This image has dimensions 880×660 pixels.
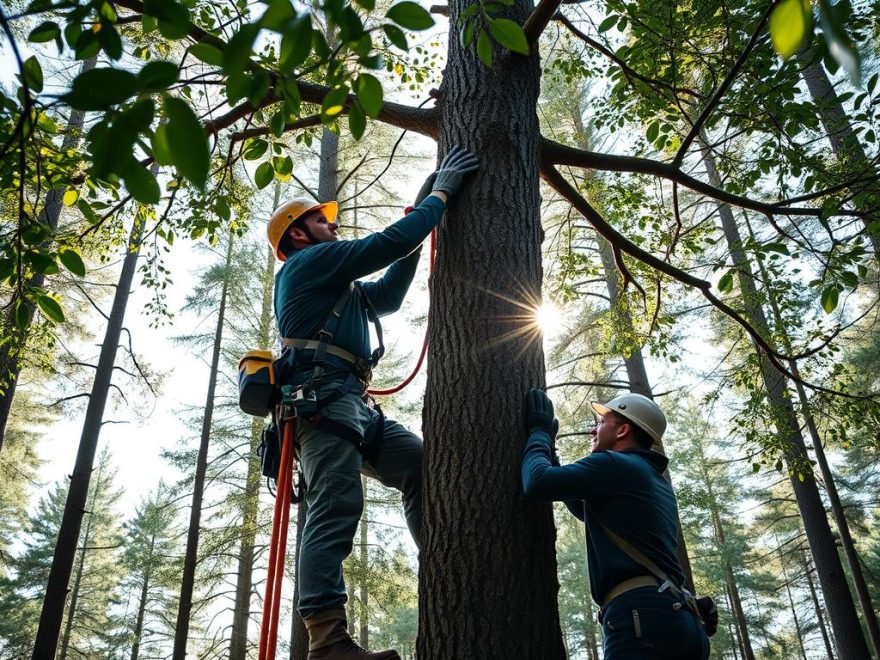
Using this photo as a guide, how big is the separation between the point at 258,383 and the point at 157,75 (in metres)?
2.27

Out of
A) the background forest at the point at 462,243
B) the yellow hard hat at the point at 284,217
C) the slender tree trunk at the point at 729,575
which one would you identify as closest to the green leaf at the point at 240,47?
the background forest at the point at 462,243

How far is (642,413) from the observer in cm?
333

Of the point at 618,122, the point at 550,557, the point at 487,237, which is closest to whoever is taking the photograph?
the point at 550,557

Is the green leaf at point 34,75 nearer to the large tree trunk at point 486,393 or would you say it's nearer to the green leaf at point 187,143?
the green leaf at point 187,143

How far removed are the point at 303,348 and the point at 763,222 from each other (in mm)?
17640

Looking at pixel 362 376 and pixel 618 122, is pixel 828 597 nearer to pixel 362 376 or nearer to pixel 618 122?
pixel 618 122

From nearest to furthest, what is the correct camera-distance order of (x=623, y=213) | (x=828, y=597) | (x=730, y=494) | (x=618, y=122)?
(x=618, y=122)
(x=623, y=213)
(x=828, y=597)
(x=730, y=494)

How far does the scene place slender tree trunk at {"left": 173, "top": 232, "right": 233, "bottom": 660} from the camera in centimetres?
1224

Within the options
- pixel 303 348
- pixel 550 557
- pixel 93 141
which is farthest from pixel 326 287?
pixel 93 141

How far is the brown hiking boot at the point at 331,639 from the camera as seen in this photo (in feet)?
7.89

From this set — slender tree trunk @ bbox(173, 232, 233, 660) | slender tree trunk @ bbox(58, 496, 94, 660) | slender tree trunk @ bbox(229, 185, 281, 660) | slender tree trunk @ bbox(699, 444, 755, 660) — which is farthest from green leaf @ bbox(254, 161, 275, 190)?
slender tree trunk @ bbox(58, 496, 94, 660)

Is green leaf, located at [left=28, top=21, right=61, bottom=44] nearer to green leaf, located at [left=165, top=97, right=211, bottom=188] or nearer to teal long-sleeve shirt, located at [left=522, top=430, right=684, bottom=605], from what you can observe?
green leaf, located at [left=165, top=97, right=211, bottom=188]

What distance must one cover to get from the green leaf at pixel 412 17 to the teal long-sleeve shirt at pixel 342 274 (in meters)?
1.66

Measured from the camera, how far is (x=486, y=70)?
3.21m
